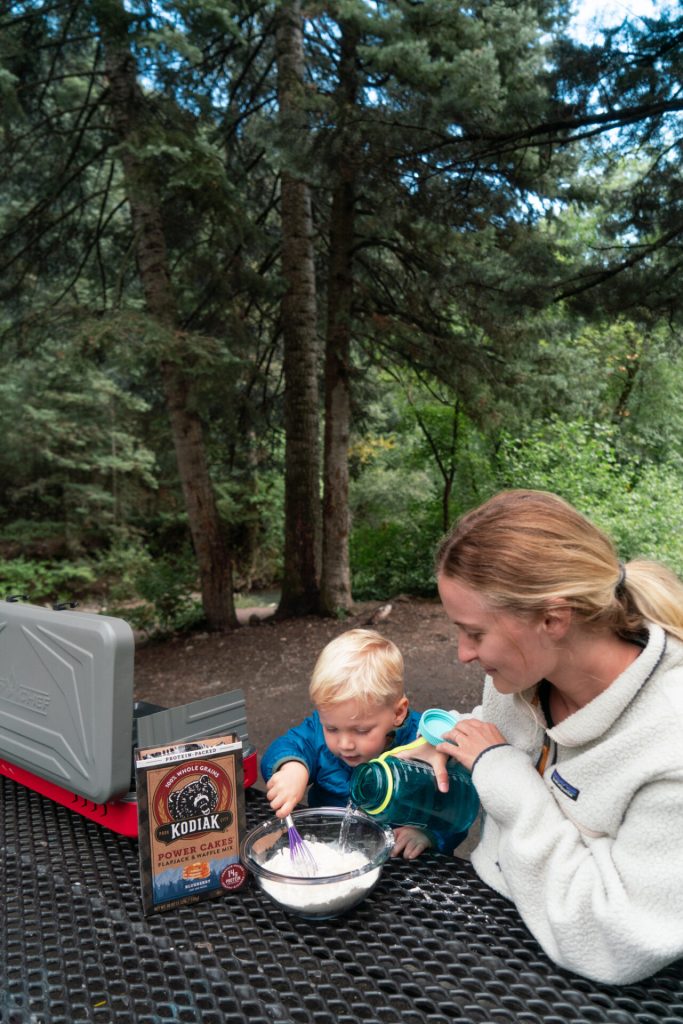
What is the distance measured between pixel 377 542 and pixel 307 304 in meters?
4.19

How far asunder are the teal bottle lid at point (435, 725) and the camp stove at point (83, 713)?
36 centimetres

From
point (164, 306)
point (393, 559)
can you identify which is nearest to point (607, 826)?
point (164, 306)

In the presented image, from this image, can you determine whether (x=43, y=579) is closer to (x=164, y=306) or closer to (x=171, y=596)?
(x=171, y=596)

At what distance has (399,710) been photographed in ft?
5.39

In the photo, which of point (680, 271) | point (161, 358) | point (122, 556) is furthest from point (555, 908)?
point (122, 556)

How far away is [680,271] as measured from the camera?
4.61 m

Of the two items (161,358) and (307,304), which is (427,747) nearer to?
(161,358)

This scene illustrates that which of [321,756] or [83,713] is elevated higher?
[83,713]

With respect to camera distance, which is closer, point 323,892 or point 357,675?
point 323,892

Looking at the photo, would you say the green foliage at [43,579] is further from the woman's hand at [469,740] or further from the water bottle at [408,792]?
the woman's hand at [469,740]

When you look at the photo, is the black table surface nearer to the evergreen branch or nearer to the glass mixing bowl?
the glass mixing bowl

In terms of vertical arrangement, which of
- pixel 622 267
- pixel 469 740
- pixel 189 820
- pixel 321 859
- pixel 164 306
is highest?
pixel 622 267

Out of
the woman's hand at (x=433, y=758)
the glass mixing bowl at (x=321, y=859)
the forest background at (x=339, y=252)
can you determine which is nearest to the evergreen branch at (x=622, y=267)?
the forest background at (x=339, y=252)

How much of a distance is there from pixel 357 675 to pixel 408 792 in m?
0.32
